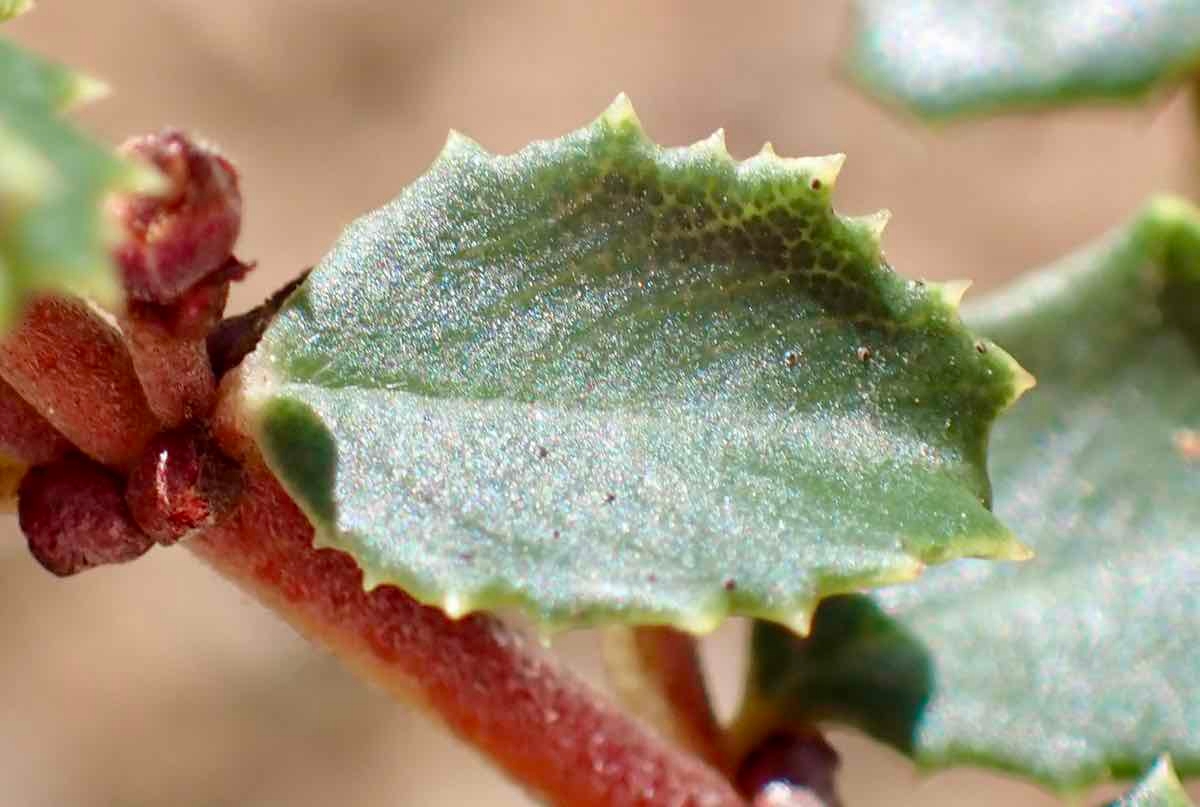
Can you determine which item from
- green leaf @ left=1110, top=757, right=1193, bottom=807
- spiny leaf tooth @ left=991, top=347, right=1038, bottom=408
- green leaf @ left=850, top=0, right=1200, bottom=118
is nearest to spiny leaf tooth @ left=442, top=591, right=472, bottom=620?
spiny leaf tooth @ left=991, top=347, right=1038, bottom=408

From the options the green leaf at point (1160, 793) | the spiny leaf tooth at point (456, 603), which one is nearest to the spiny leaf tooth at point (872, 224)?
the spiny leaf tooth at point (456, 603)

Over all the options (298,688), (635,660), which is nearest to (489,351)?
(635,660)

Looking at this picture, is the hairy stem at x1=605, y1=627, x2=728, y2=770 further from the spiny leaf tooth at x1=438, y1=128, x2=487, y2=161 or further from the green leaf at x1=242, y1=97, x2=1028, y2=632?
the spiny leaf tooth at x1=438, y1=128, x2=487, y2=161

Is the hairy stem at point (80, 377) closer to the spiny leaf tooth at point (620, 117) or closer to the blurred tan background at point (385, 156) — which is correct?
the spiny leaf tooth at point (620, 117)

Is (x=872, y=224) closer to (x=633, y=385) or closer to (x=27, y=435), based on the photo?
(x=633, y=385)

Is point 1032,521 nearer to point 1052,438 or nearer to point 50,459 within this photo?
point 1052,438
